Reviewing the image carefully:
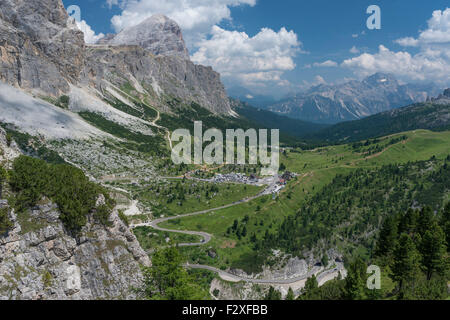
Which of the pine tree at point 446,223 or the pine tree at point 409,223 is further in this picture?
the pine tree at point 409,223

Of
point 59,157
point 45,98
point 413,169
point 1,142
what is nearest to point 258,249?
point 1,142

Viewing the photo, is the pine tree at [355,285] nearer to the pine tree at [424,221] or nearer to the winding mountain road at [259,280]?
the pine tree at [424,221]

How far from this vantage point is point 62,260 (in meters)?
43.5

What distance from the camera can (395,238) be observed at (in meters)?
64.0

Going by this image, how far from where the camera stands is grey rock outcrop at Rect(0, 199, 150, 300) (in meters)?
37.0

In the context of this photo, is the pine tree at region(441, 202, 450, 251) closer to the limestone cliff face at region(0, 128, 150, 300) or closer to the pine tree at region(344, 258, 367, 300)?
the pine tree at region(344, 258, 367, 300)

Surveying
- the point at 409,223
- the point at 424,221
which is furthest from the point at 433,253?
the point at 409,223

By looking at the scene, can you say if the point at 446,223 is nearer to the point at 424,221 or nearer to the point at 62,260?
the point at 424,221

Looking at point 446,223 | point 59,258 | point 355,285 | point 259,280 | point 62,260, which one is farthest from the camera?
point 259,280

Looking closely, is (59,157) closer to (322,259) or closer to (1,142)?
(1,142)

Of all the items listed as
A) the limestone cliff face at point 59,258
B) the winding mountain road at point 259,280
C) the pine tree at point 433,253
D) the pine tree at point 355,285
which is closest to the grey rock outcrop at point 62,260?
the limestone cliff face at point 59,258

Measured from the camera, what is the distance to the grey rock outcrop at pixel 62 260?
1457 inches

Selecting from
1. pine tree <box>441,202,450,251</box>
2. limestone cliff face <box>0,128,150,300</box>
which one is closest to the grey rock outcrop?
limestone cliff face <box>0,128,150,300</box>
